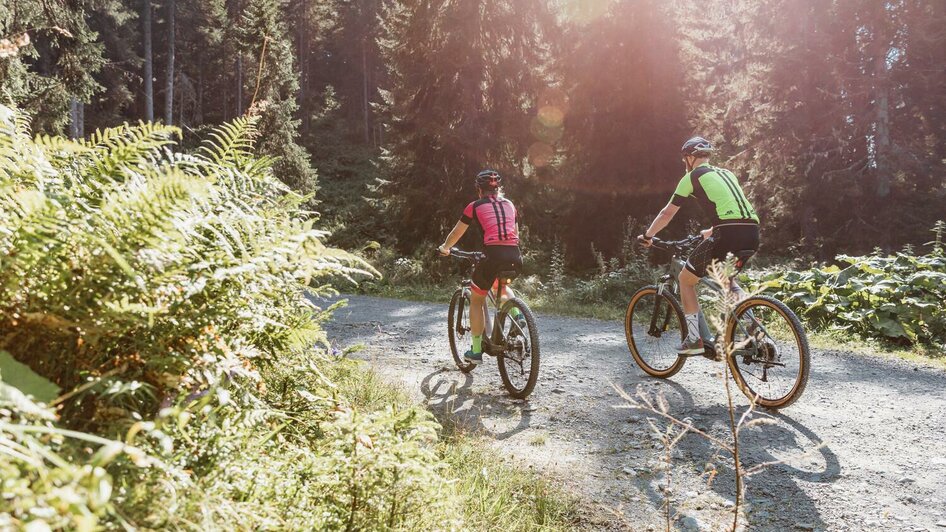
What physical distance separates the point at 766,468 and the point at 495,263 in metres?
3.02

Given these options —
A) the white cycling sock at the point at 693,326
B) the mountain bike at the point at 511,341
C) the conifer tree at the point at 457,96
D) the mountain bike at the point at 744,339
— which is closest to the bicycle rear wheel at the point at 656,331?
the mountain bike at the point at 744,339

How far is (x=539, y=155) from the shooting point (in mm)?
19422

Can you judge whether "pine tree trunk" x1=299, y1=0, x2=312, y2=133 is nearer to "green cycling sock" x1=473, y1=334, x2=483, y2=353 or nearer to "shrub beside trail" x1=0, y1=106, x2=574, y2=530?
"green cycling sock" x1=473, y1=334, x2=483, y2=353

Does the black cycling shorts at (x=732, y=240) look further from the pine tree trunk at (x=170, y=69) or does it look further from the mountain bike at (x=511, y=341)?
the pine tree trunk at (x=170, y=69)

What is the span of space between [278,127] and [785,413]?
23.7 metres

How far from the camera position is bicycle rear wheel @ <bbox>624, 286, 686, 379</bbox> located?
20.4ft

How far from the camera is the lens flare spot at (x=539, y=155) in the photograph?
19172mm

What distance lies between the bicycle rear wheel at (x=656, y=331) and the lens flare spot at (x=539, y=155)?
42.2 ft

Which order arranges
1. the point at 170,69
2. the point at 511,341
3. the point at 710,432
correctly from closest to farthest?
the point at 710,432, the point at 511,341, the point at 170,69

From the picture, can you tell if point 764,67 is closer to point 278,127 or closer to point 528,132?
point 528,132

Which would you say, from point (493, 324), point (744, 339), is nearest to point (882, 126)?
point (744, 339)

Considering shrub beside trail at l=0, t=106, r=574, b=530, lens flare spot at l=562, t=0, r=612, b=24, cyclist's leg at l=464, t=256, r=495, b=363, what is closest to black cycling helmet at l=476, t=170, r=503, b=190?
cyclist's leg at l=464, t=256, r=495, b=363

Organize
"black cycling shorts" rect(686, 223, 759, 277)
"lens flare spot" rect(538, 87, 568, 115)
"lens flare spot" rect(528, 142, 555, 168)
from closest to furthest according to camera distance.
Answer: "black cycling shorts" rect(686, 223, 759, 277) → "lens flare spot" rect(528, 142, 555, 168) → "lens flare spot" rect(538, 87, 568, 115)

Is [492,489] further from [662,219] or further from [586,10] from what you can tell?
[586,10]
